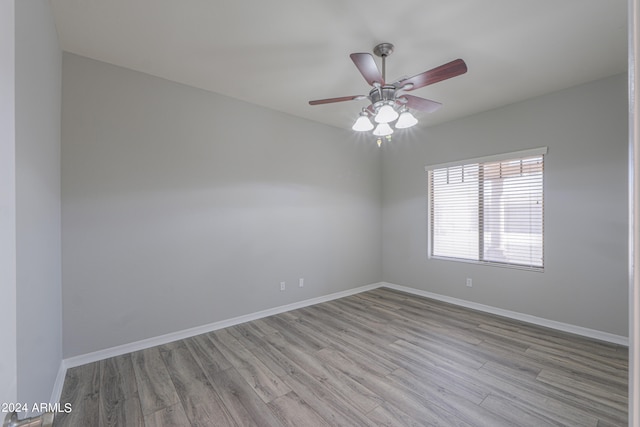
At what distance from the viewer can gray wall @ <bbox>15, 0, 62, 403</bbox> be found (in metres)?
1.27

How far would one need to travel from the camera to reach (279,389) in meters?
2.16

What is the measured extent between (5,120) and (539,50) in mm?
3395

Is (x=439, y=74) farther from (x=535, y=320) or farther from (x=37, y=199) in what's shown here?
(x=535, y=320)

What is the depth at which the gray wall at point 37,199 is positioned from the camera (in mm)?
1274

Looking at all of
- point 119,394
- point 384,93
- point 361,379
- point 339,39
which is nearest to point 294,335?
point 361,379

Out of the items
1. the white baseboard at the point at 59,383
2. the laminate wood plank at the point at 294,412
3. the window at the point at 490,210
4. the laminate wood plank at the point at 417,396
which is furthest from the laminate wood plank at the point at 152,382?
the window at the point at 490,210

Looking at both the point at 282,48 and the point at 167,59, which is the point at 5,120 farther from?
the point at 167,59

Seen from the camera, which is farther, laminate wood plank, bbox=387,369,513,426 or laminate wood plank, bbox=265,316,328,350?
laminate wood plank, bbox=265,316,328,350

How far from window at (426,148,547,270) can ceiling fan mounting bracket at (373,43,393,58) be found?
2.24 metres

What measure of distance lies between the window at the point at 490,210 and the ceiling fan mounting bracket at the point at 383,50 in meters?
2.24

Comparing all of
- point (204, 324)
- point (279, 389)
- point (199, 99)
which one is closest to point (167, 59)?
point (199, 99)

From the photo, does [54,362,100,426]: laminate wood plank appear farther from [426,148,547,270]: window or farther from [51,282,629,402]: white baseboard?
[426,148,547,270]: window

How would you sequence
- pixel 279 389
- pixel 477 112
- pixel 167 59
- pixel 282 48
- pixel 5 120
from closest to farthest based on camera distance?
pixel 5 120
pixel 279 389
pixel 282 48
pixel 167 59
pixel 477 112

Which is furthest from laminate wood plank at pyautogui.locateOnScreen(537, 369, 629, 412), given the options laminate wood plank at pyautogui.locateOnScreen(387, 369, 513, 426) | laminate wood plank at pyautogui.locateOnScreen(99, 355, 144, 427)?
laminate wood plank at pyautogui.locateOnScreen(99, 355, 144, 427)
